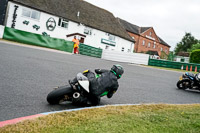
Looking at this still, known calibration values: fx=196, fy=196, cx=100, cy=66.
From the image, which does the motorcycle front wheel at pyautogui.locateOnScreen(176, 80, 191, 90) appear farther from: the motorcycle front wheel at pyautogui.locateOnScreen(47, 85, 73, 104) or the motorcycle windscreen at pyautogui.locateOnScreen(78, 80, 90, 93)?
the motorcycle front wheel at pyautogui.locateOnScreen(47, 85, 73, 104)

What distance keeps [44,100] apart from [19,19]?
24322mm

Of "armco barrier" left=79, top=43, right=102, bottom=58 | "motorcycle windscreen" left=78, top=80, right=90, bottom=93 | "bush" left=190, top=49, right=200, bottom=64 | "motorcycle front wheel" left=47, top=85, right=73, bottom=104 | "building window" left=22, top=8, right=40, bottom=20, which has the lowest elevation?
"motorcycle front wheel" left=47, top=85, right=73, bottom=104

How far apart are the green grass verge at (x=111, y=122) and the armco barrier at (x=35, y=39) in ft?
65.7

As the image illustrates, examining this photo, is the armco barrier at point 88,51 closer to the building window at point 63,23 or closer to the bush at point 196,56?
the building window at point 63,23

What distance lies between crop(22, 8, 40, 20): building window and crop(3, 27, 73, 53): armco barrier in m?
5.66

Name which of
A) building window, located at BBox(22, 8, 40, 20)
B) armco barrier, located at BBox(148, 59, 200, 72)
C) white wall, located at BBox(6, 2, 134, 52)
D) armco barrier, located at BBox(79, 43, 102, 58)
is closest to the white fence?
armco barrier, located at BBox(148, 59, 200, 72)

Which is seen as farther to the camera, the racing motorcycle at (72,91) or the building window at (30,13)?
the building window at (30,13)

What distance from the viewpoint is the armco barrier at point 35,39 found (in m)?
21.2

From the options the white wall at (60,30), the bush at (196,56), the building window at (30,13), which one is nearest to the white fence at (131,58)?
the white wall at (60,30)

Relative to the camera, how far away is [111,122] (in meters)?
3.28

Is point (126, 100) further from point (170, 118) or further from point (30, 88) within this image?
point (30, 88)

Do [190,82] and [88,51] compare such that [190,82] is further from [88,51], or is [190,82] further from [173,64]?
[88,51]

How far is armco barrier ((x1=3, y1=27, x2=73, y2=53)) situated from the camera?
69.7ft

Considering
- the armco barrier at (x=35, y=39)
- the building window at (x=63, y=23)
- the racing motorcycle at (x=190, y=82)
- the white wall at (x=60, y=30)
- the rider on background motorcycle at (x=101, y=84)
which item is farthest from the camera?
the building window at (x=63, y=23)
